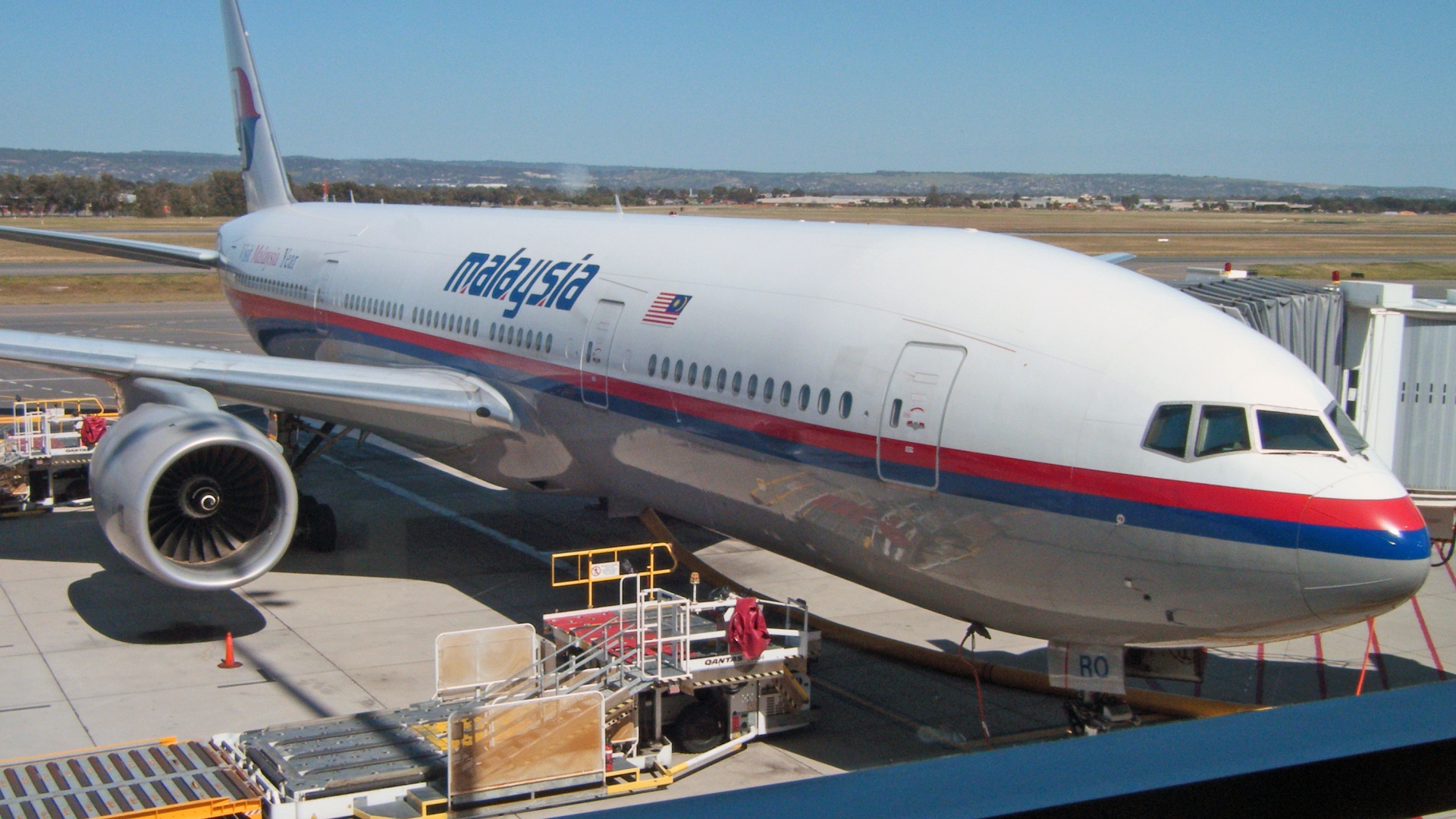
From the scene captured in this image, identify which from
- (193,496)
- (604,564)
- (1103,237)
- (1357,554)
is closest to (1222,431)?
(1357,554)

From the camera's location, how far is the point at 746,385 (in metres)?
11.4

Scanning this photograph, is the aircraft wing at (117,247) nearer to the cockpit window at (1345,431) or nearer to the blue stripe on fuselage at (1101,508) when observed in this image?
the blue stripe on fuselage at (1101,508)

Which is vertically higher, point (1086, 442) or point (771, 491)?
point (1086, 442)

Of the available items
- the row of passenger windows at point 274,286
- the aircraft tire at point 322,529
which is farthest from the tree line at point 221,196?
the aircraft tire at point 322,529

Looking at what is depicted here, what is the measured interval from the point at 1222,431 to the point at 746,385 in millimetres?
4164

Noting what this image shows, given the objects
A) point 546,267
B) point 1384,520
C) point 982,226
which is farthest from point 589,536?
point 982,226

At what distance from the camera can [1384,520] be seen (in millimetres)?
7883

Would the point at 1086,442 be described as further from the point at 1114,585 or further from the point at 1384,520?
the point at 1384,520

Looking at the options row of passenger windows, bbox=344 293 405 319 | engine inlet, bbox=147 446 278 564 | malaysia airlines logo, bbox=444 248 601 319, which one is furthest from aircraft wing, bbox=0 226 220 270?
engine inlet, bbox=147 446 278 564

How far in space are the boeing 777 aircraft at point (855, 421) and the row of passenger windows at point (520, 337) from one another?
2.2 inches

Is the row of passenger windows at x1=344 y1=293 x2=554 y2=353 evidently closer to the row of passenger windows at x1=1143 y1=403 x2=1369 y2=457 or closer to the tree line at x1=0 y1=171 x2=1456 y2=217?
the row of passenger windows at x1=1143 y1=403 x2=1369 y2=457

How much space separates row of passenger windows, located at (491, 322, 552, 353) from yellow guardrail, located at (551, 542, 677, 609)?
7.38 feet

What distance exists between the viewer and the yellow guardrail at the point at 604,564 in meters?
12.8

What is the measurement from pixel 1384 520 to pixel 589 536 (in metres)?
12.1
